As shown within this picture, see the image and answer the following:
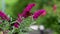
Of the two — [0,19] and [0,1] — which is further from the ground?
[0,1]

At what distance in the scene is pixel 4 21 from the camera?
1.49m

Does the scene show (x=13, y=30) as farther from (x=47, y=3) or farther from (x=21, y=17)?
(x=47, y=3)

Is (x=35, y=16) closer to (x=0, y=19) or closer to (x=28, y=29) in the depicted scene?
(x=28, y=29)

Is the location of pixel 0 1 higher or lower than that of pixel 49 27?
higher

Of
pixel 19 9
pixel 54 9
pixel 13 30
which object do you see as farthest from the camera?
pixel 19 9

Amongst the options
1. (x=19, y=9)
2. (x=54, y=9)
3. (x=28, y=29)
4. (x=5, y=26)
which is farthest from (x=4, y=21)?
(x=19, y=9)

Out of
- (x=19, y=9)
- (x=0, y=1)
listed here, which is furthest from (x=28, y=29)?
(x=0, y=1)

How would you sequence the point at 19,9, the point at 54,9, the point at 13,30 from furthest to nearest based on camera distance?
the point at 19,9, the point at 54,9, the point at 13,30

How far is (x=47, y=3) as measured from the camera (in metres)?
4.19

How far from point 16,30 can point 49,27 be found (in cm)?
259

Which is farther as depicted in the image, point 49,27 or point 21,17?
point 49,27

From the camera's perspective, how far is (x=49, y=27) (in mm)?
4020

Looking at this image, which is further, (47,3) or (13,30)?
(47,3)

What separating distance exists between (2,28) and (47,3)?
2.78 meters
